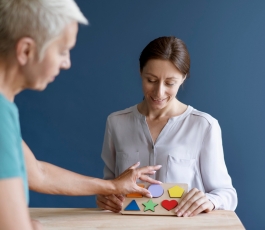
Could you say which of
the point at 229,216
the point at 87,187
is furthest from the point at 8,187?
the point at 229,216

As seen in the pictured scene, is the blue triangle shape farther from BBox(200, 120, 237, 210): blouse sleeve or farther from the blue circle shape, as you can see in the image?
BBox(200, 120, 237, 210): blouse sleeve

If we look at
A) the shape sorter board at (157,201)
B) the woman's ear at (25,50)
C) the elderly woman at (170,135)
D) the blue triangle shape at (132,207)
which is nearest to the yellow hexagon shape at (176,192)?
the shape sorter board at (157,201)

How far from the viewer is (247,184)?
3299 millimetres

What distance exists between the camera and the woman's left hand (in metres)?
1.81

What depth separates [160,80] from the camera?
2.13m

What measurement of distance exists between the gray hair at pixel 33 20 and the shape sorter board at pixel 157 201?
941 mm

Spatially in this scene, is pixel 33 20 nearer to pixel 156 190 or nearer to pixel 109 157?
pixel 156 190

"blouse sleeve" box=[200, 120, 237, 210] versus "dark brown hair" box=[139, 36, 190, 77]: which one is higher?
"dark brown hair" box=[139, 36, 190, 77]

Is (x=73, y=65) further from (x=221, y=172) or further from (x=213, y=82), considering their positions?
(x=221, y=172)

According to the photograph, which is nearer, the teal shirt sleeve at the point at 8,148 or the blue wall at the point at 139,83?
the teal shirt sleeve at the point at 8,148

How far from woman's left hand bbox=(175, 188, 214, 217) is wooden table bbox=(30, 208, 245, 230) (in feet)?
0.07

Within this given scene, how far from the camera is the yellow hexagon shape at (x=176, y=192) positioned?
6.04 ft

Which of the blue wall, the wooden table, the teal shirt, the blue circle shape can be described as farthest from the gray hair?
the blue wall

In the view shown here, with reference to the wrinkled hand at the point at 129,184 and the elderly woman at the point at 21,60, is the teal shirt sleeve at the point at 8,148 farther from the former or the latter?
the wrinkled hand at the point at 129,184
